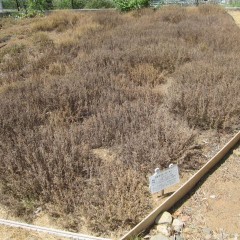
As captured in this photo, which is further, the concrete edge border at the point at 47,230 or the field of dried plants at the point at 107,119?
the field of dried plants at the point at 107,119

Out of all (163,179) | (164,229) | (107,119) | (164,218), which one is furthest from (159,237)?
(107,119)

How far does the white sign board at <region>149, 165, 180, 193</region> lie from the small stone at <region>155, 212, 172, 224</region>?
0.80ft

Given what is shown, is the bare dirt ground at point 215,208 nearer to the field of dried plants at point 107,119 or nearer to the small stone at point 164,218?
the small stone at point 164,218

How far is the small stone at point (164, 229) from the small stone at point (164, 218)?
0.13ft

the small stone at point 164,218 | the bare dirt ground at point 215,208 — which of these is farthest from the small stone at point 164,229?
the bare dirt ground at point 215,208

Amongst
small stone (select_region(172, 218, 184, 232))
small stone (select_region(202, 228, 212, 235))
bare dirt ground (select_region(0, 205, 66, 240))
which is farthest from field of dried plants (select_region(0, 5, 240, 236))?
small stone (select_region(202, 228, 212, 235))

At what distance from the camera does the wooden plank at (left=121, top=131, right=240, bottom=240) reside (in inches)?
123

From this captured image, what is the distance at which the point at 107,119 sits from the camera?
4891 mm

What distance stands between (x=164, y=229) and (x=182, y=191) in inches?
22.3

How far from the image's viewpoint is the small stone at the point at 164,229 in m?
3.18

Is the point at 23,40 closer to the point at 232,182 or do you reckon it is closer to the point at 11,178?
the point at 11,178

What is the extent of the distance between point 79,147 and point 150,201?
1177mm

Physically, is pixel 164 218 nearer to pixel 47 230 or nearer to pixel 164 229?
pixel 164 229

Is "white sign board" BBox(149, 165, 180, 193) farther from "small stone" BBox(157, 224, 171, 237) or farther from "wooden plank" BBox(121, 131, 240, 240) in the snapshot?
"small stone" BBox(157, 224, 171, 237)
